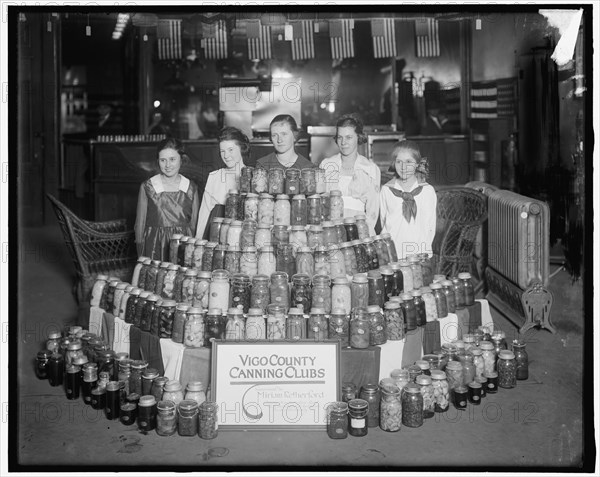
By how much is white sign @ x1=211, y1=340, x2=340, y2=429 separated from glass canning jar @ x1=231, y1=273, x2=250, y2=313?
14.0 inches

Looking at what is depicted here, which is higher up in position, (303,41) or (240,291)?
(303,41)

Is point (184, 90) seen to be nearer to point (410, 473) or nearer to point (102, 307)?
point (102, 307)

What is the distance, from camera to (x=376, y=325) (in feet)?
13.0

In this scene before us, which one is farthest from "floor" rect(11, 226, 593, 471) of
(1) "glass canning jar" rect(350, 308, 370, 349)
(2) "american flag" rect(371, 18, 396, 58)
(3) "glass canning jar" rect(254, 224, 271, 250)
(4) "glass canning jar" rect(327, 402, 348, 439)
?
(2) "american flag" rect(371, 18, 396, 58)

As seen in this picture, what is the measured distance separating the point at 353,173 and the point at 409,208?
0.42 meters

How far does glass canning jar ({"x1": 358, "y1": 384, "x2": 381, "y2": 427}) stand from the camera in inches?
147

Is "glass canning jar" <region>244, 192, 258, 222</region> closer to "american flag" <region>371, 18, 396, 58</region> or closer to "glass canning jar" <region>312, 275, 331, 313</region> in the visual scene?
"glass canning jar" <region>312, 275, 331, 313</region>

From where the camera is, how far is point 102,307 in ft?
15.4

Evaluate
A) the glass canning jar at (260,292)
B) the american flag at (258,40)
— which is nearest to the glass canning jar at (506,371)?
the glass canning jar at (260,292)

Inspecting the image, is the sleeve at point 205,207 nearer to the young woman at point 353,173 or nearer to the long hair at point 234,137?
the long hair at point 234,137

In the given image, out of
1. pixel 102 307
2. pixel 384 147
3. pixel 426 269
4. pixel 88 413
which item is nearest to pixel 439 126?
pixel 384 147

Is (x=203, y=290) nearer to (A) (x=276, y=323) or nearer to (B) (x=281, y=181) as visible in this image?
(A) (x=276, y=323)

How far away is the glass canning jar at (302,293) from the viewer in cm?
404

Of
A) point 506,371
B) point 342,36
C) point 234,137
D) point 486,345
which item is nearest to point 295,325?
point 486,345
